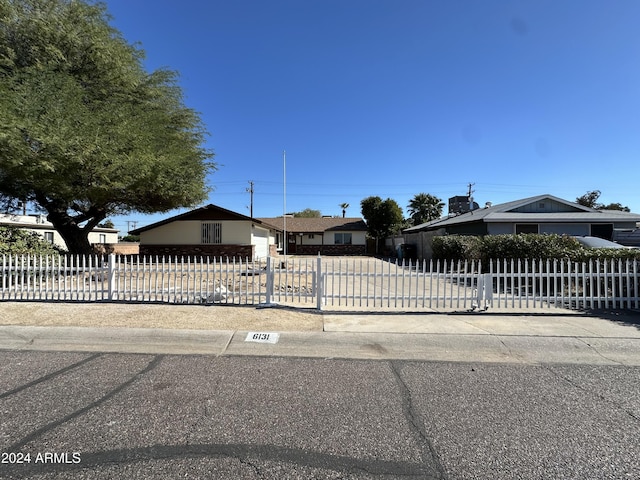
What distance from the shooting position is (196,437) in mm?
2762

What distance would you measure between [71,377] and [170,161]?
34.5 ft

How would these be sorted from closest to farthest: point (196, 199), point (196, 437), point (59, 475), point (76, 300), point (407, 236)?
point (59, 475)
point (196, 437)
point (76, 300)
point (196, 199)
point (407, 236)

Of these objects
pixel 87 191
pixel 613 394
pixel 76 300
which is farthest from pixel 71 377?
pixel 87 191

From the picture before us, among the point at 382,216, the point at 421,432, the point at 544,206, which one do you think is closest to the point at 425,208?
the point at 382,216

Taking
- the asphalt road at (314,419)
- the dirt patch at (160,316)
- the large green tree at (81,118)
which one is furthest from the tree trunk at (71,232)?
the asphalt road at (314,419)

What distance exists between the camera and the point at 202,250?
2236cm

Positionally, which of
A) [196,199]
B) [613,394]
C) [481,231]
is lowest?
[613,394]

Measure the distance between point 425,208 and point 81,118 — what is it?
40.8 m

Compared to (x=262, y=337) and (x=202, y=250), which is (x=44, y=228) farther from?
(x=262, y=337)

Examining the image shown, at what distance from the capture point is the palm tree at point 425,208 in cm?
4584

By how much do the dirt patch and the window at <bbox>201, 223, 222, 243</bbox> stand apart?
48.9ft

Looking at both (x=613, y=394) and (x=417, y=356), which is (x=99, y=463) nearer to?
(x=417, y=356)

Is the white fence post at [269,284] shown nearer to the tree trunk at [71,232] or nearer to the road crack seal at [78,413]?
the road crack seal at [78,413]

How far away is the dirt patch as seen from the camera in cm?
610
